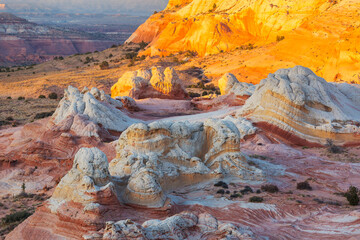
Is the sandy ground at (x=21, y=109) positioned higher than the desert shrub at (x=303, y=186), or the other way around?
the desert shrub at (x=303, y=186)

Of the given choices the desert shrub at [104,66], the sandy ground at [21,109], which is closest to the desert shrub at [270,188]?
the sandy ground at [21,109]

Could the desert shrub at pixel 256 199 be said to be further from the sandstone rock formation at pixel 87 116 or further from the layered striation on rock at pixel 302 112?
the sandstone rock formation at pixel 87 116

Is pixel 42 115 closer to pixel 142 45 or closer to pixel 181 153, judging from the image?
pixel 181 153

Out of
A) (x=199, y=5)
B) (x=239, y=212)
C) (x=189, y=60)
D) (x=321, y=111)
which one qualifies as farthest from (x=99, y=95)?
(x=199, y=5)

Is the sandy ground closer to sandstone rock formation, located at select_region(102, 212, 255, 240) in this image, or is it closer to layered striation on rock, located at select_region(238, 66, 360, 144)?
layered striation on rock, located at select_region(238, 66, 360, 144)

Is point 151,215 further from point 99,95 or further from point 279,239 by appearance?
point 99,95

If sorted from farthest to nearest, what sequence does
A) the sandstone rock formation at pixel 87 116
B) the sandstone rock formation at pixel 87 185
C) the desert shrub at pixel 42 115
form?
1. the desert shrub at pixel 42 115
2. the sandstone rock formation at pixel 87 116
3. the sandstone rock formation at pixel 87 185
